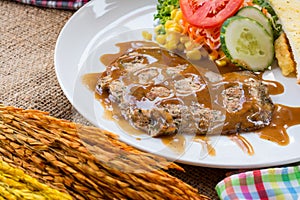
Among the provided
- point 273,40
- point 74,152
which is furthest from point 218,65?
point 74,152

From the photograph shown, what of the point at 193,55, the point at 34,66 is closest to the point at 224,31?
the point at 193,55

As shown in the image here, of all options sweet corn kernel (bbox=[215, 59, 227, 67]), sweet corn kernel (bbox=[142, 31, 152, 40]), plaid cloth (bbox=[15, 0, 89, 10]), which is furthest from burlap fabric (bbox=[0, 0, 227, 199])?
sweet corn kernel (bbox=[215, 59, 227, 67])

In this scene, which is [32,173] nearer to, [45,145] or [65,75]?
[45,145]

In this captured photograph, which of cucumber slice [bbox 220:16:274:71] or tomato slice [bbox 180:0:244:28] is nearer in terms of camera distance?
cucumber slice [bbox 220:16:274:71]

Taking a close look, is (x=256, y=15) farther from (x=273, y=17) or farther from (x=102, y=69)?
(x=102, y=69)

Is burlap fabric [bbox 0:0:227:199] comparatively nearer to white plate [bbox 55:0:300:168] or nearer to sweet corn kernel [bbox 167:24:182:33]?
white plate [bbox 55:0:300:168]

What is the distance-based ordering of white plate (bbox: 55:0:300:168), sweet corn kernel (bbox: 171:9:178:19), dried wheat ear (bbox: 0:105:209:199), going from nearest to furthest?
dried wheat ear (bbox: 0:105:209:199) < white plate (bbox: 55:0:300:168) < sweet corn kernel (bbox: 171:9:178:19)

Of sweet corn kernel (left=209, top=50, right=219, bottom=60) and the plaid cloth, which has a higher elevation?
the plaid cloth

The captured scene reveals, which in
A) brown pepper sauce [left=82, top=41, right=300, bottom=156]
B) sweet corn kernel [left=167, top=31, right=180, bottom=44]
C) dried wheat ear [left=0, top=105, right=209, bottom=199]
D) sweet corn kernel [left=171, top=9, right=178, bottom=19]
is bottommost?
brown pepper sauce [left=82, top=41, right=300, bottom=156]
